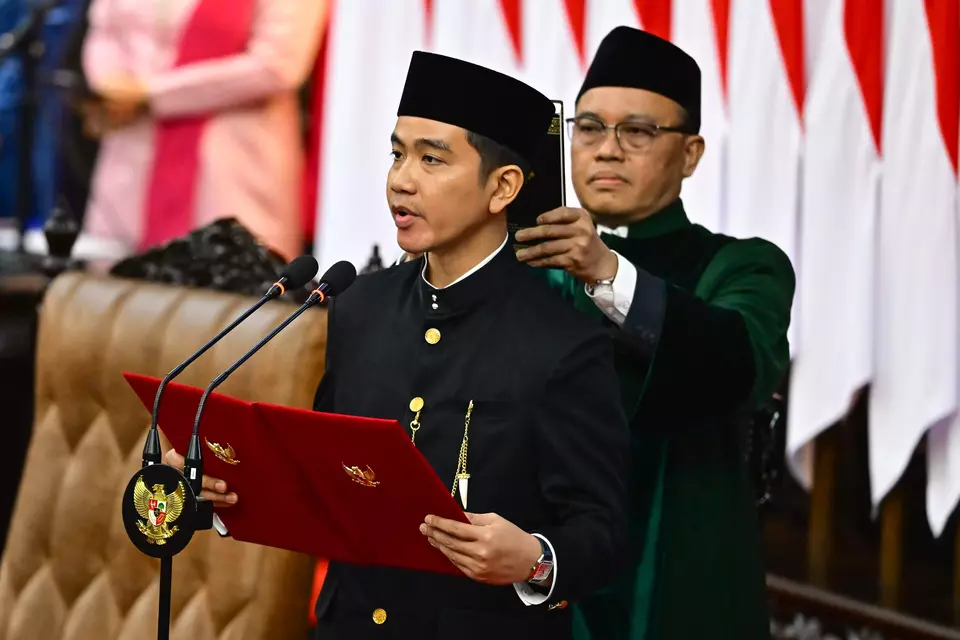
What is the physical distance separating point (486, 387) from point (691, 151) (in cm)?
67

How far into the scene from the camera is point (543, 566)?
1482 millimetres

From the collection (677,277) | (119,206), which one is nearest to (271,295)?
(677,277)

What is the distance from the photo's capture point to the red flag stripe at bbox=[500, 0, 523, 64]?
350 centimetres

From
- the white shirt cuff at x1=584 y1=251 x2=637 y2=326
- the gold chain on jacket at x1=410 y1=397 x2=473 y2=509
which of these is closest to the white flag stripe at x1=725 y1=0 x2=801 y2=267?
the white shirt cuff at x1=584 y1=251 x2=637 y2=326

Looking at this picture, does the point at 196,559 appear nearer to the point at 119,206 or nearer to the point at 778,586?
the point at 778,586

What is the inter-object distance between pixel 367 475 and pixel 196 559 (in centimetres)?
88

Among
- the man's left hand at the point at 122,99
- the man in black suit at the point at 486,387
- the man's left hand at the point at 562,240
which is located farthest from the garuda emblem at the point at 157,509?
the man's left hand at the point at 122,99

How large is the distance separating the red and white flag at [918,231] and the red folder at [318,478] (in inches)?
67.3

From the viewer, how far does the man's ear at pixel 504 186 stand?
5.26ft

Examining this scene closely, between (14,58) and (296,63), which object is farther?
(14,58)

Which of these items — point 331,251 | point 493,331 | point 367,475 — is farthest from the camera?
point 331,251

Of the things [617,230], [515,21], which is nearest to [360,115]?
[515,21]

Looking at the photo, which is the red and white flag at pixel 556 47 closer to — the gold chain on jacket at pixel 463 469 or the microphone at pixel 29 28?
the microphone at pixel 29 28

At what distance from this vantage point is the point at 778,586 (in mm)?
3434
